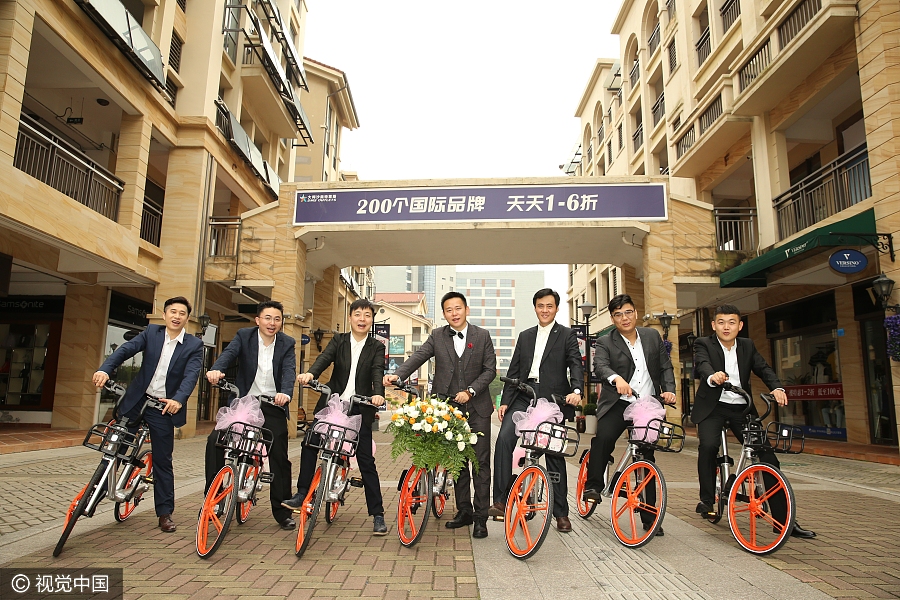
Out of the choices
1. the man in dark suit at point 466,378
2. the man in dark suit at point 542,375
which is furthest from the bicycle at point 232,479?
the man in dark suit at point 542,375

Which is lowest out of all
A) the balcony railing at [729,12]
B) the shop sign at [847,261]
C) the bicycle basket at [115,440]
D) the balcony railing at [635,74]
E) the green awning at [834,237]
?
the bicycle basket at [115,440]

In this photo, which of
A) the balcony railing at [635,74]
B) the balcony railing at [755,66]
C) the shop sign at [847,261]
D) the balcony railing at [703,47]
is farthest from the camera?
the balcony railing at [635,74]

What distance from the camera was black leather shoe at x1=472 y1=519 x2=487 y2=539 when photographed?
4652 mm

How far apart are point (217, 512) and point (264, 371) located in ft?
4.02

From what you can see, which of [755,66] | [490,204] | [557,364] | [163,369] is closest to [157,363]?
[163,369]

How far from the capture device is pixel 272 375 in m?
4.97

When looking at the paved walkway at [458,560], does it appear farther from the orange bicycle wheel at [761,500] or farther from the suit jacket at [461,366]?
the suit jacket at [461,366]

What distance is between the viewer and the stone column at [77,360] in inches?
550

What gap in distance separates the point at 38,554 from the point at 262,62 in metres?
16.2

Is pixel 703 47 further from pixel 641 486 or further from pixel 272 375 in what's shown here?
pixel 272 375

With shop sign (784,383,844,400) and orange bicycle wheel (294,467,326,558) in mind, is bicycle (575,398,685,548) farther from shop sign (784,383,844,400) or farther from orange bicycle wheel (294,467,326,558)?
Result: shop sign (784,383,844,400)

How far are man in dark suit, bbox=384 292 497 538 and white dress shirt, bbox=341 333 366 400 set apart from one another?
39 cm

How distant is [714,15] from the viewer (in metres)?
16.6

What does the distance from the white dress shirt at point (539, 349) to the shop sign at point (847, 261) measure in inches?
252
